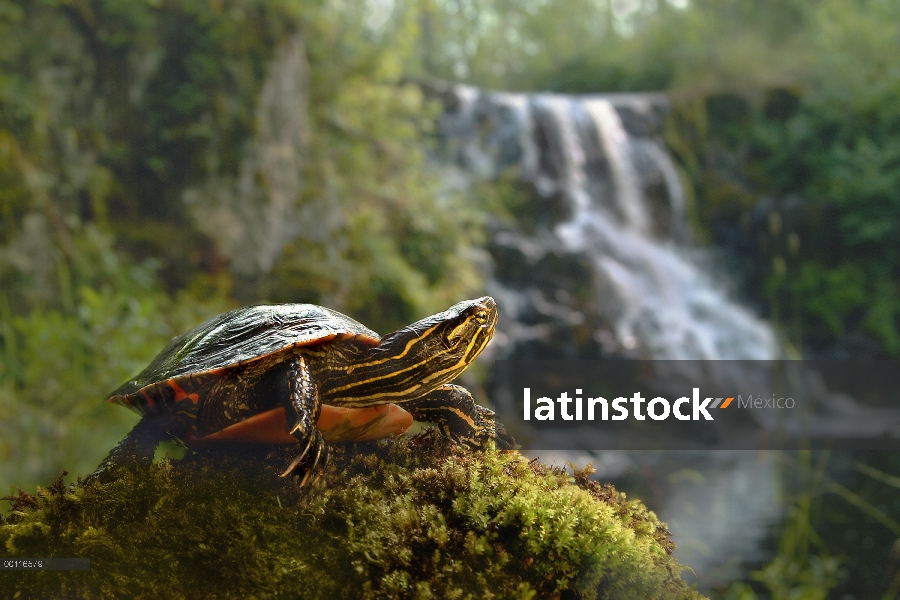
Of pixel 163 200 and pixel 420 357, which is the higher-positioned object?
pixel 163 200

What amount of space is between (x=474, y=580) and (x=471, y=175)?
554cm

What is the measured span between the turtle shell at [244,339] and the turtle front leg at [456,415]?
134 mm

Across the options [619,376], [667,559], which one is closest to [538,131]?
[619,376]

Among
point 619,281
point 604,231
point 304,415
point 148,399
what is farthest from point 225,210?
point 604,231

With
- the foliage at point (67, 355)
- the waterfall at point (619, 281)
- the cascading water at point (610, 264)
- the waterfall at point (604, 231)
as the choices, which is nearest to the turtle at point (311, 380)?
the foliage at point (67, 355)

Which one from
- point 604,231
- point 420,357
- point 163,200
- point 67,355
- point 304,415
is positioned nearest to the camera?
point 304,415

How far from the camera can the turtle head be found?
3.24 ft

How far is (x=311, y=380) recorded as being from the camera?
3.19ft

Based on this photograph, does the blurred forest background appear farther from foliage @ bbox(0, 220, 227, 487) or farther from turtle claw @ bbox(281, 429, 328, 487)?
turtle claw @ bbox(281, 429, 328, 487)

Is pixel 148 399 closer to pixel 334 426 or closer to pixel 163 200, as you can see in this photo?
pixel 334 426

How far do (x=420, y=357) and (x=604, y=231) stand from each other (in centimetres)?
555

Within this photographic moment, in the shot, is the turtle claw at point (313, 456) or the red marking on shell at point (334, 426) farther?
the red marking on shell at point (334, 426)

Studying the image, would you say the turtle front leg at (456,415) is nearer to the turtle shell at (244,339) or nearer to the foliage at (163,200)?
the turtle shell at (244,339)

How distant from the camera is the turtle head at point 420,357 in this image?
99cm
